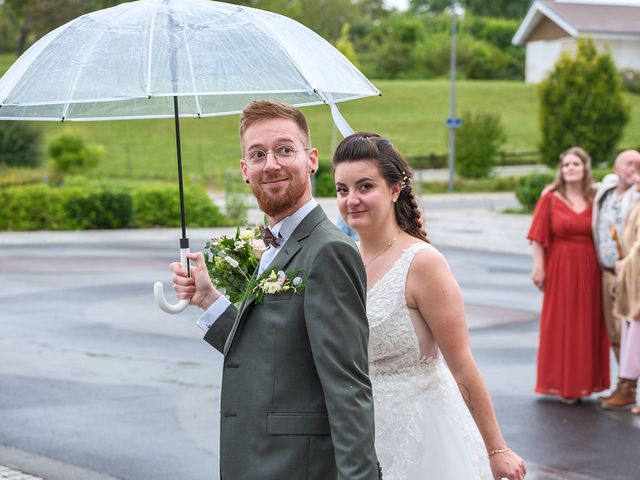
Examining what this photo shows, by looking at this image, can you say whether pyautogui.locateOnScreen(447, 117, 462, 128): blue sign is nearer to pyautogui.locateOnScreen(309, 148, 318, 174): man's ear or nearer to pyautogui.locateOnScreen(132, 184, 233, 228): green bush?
pyautogui.locateOnScreen(132, 184, 233, 228): green bush

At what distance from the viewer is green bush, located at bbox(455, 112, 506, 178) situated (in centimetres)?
4309

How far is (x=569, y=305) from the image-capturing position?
Answer: 9.13m

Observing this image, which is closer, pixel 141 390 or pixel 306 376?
pixel 306 376

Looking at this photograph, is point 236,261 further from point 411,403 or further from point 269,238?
point 411,403

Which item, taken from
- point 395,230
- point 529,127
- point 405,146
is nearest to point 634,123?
point 529,127

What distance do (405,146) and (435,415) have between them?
175ft

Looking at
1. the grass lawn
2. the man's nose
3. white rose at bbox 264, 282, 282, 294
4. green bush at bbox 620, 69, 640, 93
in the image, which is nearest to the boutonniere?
white rose at bbox 264, 282, 282, 294

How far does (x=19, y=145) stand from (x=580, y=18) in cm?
4736

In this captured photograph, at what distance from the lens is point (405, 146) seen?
56.7m

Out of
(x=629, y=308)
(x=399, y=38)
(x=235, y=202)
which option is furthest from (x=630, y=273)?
(x=399, y=38)

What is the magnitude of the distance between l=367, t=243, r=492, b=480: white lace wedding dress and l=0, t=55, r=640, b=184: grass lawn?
122 feet

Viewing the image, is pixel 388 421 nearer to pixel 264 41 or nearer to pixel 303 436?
pixel 303 436

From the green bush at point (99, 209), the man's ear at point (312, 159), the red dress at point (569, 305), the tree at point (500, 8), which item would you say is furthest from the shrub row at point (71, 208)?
the tree at point (500, 8)

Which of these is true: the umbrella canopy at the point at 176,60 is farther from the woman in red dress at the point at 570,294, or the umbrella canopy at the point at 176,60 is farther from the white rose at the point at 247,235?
the woman in red dress at the point at 570,294
